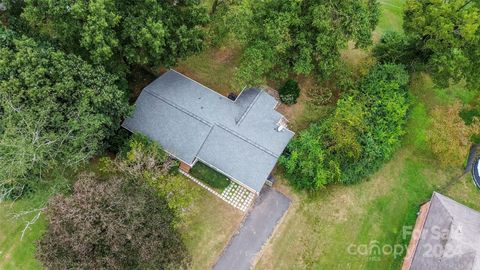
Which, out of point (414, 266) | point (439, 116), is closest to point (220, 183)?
point (414, 266)

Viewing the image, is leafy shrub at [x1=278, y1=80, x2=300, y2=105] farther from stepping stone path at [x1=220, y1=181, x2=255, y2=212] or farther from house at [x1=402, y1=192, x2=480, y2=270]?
house at [x1=402, y1=192, x2=480, y2=270]

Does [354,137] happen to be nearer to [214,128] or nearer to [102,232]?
[214,128]

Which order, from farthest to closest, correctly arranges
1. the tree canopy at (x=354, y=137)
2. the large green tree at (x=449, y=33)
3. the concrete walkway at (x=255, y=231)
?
the tree canopy at (x=354, y=137) → the large green tree at (x=449, y=33) → the concrete walkway at (x=255, y=231)

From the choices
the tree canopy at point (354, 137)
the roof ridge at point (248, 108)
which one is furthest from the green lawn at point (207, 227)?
the roof ridge at point (248, 108)

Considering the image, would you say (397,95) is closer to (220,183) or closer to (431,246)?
(431,246)

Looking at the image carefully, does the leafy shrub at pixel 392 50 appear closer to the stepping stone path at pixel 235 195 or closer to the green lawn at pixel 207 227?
the stepping stone path at pixel 235 195

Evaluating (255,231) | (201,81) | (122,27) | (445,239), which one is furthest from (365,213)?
(122,27)
